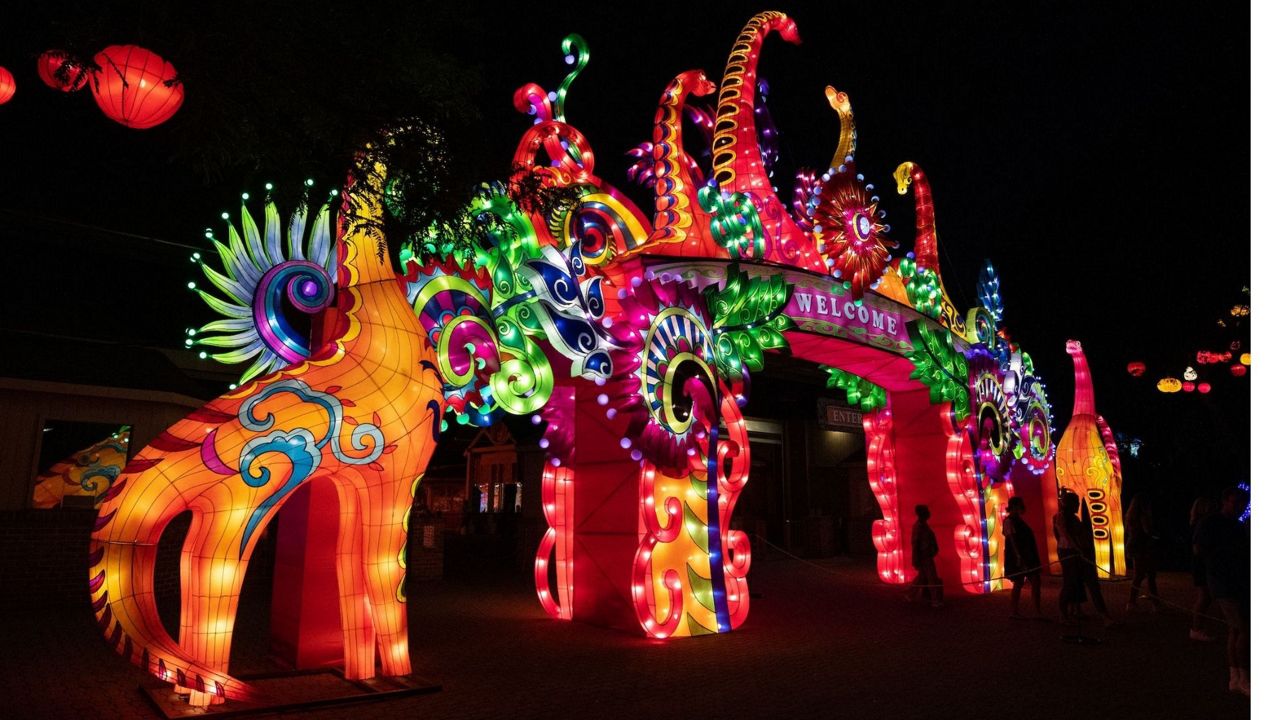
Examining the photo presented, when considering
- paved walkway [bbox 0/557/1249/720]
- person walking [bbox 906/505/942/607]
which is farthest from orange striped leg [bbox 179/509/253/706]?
person walking [bbox 906/505/942/607]

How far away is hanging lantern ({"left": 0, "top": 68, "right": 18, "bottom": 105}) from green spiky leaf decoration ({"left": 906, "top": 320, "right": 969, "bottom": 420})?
33.4ft

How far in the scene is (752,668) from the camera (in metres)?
6.80

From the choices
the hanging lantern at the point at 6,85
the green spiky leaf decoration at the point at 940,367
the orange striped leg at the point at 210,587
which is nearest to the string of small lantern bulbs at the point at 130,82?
the hanging lantern at the point at 6,85

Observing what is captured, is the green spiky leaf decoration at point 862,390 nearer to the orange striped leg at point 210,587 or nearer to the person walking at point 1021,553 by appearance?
the person walking at point 1021,553

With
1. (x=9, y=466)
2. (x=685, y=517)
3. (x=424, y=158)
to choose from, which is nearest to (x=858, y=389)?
(x=685, y=517)

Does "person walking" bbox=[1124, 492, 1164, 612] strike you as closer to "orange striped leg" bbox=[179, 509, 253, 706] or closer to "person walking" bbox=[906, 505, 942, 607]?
"person walking" bbox=[906, 505, 942, 607]

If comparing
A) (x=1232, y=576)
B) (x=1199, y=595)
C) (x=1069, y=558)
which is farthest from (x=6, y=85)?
(x=1199, y=595)

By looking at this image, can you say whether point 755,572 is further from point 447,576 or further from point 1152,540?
point 1152,540

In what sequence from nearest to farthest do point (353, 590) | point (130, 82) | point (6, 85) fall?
point (130, 82) → point (6, 85) → point (353, 590)

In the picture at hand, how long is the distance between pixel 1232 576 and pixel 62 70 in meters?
7.90

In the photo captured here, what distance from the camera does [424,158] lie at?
5605 mm

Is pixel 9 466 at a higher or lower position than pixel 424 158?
lower

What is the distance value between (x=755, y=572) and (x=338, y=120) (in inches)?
509

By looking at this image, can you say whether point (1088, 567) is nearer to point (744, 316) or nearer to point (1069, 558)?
point (1069, 558)
